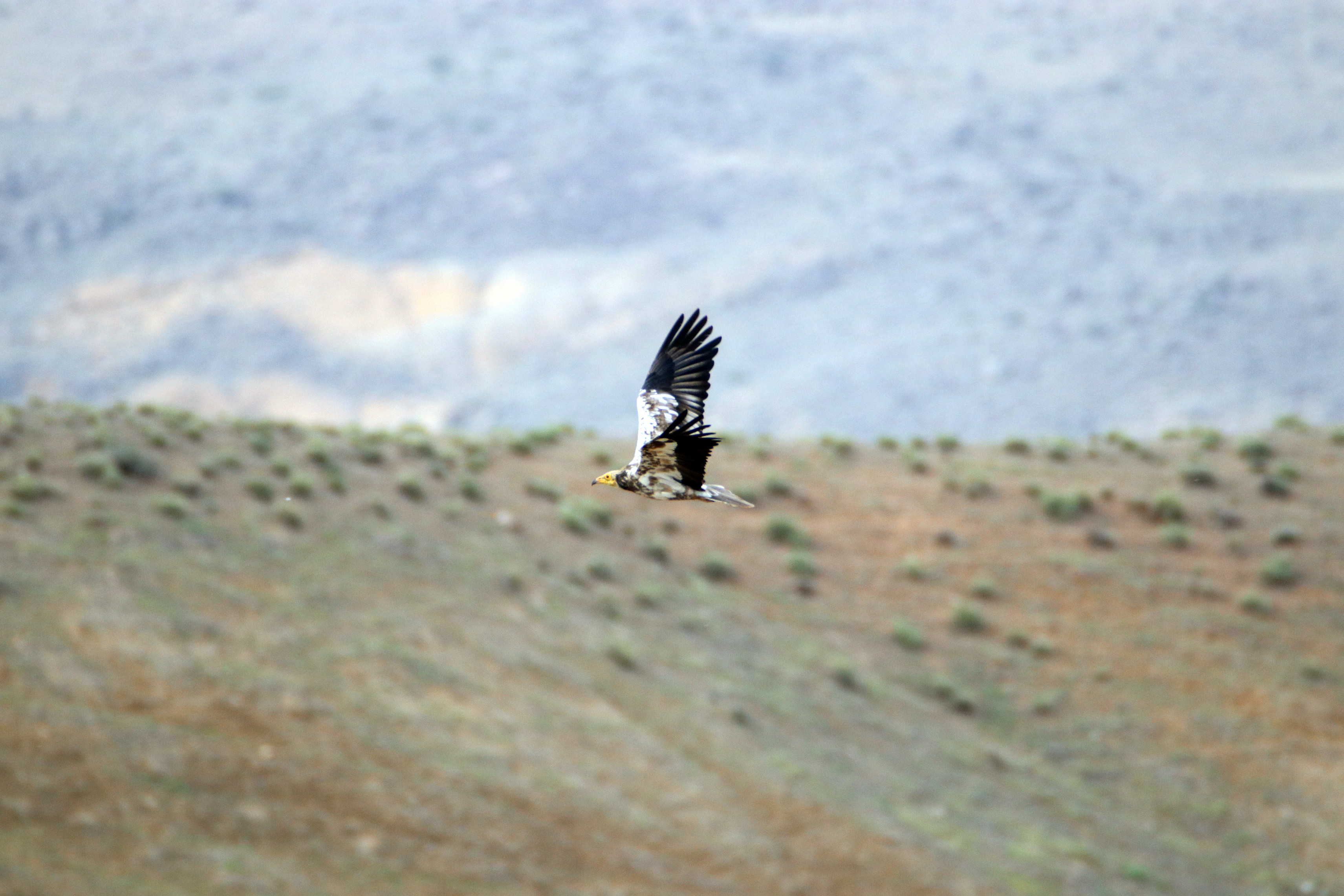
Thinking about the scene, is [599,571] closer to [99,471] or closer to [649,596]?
[649,596]

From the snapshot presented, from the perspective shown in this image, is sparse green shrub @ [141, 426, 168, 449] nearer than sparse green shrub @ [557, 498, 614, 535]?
Yes

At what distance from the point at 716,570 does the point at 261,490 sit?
1132 centimetres

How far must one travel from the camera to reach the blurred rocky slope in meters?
144

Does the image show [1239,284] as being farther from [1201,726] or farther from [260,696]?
[260,696]

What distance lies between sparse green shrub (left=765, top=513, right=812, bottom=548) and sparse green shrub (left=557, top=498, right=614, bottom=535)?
423 centimetres

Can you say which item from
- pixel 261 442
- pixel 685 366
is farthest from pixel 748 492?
pixel 685 366

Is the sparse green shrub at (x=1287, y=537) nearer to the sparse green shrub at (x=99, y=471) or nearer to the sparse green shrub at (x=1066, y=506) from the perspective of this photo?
the sparse green shrub at (x=1066, y=506)

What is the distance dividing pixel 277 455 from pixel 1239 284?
126 meters

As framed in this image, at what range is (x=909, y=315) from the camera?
152250 millimetres

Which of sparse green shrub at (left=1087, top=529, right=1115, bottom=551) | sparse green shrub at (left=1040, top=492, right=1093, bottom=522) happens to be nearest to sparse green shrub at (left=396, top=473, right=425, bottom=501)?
sparse green shrub at (left=1040, top=492, right=1093, bottom=522)

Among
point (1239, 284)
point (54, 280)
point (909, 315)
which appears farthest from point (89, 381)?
point (1239, 284)

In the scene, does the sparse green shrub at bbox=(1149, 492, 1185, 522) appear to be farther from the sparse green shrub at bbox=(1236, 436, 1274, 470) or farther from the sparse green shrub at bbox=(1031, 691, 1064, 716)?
the sparse green shrub at bbox=(1031, 691, 1064, 716)

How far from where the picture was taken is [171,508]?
32.4 m

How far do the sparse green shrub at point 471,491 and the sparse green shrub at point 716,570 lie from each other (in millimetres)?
5585
